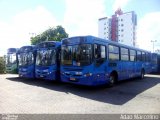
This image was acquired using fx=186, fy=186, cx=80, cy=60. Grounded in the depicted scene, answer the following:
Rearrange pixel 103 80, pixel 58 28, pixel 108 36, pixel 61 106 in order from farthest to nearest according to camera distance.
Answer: pixel 108 36 → pixel 58 28 → pixel 103 80 → pixel 61 106

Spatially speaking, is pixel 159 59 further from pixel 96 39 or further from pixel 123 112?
pixel 123 112

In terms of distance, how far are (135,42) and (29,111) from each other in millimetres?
88592

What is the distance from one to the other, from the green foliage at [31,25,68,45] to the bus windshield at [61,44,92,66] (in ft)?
109

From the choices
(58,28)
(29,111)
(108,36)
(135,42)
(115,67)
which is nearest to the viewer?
(29,111)

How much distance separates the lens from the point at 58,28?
47.2m

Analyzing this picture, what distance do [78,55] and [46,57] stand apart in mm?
3619

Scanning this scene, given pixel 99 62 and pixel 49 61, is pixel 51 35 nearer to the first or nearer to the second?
pixel 49 61

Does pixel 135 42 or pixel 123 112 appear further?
pixel 135 42

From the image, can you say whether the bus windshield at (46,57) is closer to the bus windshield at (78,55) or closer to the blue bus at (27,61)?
the blue bus at (27,61)

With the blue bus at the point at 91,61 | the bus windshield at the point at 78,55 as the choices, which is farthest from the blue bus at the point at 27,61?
the bus windshield at the point at 78,55

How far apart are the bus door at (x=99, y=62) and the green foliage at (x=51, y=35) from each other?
3385 centimetres

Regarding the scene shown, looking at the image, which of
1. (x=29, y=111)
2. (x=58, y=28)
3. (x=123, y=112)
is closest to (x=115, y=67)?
(x=123, y=112)

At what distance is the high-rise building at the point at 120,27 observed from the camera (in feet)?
291

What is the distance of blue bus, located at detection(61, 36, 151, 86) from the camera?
994 centimetres
